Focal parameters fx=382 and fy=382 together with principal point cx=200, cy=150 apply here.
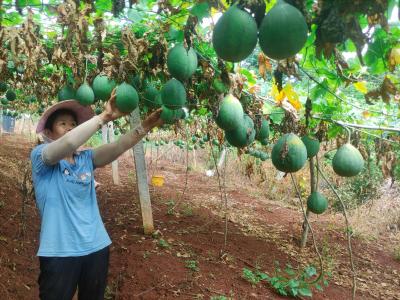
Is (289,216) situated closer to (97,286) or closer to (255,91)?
(255,91)

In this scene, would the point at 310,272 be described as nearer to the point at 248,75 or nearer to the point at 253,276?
the point at 253,276

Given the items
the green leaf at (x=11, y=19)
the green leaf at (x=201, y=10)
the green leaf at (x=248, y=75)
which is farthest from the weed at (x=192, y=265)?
the green leaf at (x=201, y=10)

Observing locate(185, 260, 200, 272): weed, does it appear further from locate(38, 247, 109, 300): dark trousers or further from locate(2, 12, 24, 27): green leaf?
locate(2, 12, 24, 27): green leaf

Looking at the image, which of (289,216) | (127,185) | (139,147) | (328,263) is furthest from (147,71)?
(127,185)

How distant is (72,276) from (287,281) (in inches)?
108

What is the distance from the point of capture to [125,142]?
2547 mm

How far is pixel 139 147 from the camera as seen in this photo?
5098mm

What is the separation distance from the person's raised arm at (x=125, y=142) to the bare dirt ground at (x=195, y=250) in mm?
1705

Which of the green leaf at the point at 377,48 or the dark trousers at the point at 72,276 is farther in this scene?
the dark trousers at the point at 72,276

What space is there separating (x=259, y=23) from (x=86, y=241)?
1812 mm

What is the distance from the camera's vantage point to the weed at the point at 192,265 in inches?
172

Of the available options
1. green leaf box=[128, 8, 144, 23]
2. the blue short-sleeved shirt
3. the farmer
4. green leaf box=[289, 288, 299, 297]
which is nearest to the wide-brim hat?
the farmer

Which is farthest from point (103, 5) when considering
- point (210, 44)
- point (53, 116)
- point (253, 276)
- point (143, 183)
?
point (253, 276)

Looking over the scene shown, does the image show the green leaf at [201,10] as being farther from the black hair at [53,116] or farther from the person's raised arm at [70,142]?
the black hair at [53,116]
